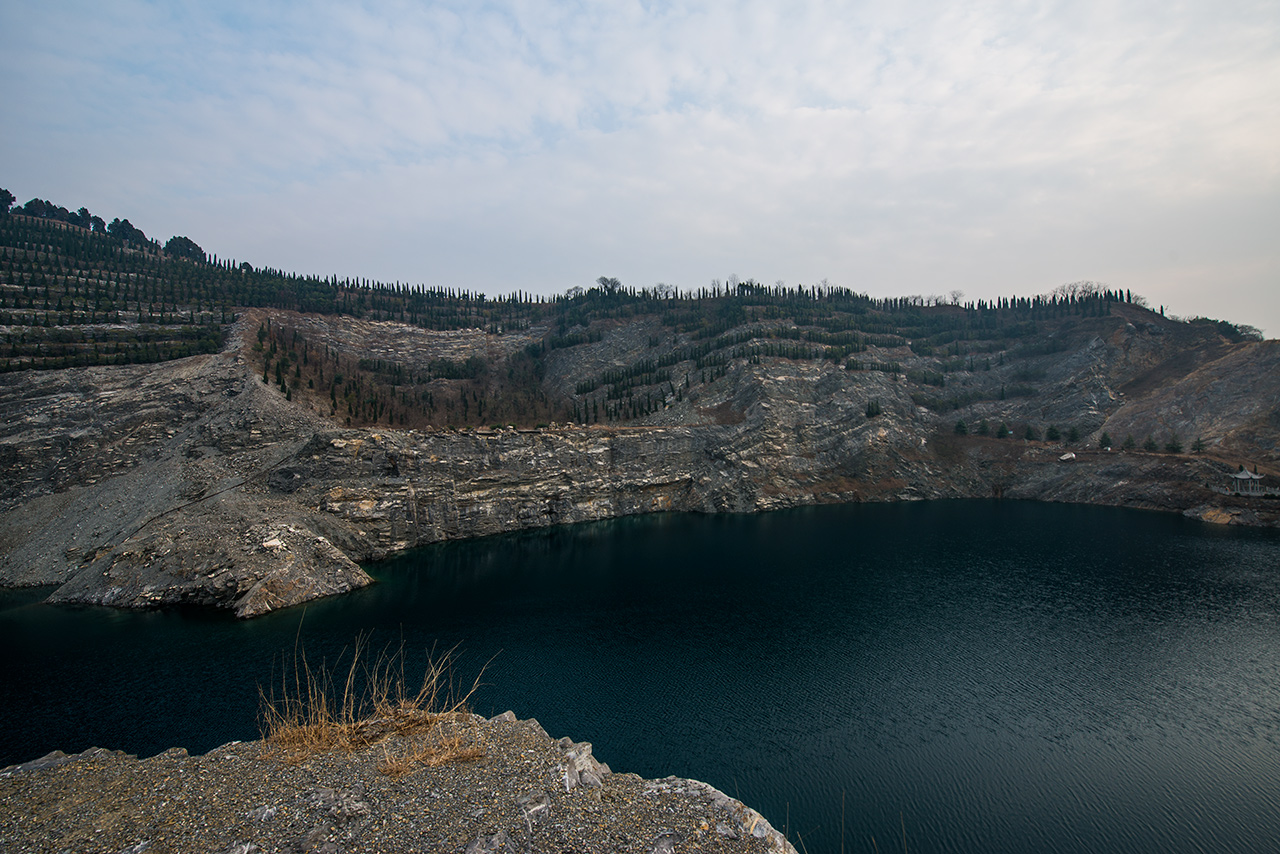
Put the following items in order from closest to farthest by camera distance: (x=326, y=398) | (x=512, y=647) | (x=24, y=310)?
(x=512, y=647) → (x=24, y=310) → (x=326, y=398)

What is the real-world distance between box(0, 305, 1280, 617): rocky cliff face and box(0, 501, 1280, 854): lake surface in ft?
13.8

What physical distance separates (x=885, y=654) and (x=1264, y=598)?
82.1 ft

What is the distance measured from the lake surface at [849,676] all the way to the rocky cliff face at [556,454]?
13.8 feet

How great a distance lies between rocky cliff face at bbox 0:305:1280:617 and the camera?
117 feet

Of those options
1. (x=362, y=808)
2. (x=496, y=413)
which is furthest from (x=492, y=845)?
(x=496, y=413)

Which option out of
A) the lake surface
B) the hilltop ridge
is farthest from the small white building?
the lake surface

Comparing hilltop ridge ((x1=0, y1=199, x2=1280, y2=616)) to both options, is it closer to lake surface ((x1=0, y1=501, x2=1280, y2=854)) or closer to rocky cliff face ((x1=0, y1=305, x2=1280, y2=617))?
rocky cliff face ((x1=0, y1=305, x2=1280, y2=617))

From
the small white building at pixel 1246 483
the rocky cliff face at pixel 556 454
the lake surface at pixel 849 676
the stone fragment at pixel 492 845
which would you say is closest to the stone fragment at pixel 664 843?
the stone fragment at pixel 492 845

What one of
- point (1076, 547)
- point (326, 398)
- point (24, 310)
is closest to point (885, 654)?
point (1076, 547)

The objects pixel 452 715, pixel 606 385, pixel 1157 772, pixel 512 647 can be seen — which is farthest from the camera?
pixel 606 385

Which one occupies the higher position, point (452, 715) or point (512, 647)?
point (452, 715)

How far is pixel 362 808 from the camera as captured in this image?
444 inches

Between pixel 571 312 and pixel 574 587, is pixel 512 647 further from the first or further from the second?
pixel 571 312

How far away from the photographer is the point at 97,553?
117ft
